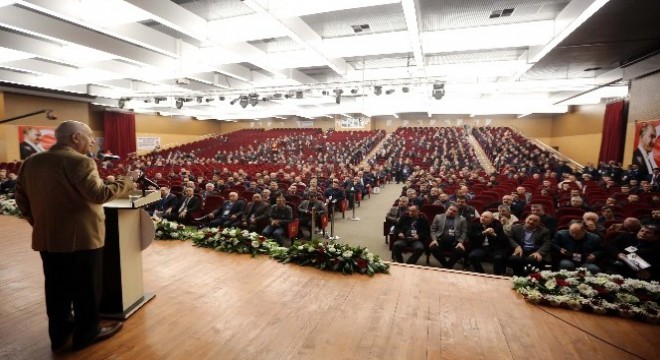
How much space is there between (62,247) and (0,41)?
926cm

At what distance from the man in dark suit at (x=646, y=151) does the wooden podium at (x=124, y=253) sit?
12.1 m

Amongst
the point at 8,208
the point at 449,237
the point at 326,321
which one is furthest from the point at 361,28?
the point at 8,208

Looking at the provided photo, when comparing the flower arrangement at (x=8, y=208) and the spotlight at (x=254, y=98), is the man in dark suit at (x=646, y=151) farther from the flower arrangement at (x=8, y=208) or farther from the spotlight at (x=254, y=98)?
the flower arrangement at (x=8, y=208)

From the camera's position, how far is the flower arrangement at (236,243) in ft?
13.6

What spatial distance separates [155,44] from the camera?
25.0 feet

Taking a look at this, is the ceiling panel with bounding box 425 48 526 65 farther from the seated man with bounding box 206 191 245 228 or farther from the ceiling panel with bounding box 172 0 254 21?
the seated man with bounding box 206 191 245 228

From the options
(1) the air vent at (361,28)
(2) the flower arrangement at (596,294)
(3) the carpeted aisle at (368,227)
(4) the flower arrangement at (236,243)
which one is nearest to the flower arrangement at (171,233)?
(4) the flower arrangement at (236,243)

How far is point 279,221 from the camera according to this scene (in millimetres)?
6109

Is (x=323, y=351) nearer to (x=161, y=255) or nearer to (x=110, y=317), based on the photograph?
(x=110, y=317)

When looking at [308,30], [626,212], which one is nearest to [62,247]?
[308,30]

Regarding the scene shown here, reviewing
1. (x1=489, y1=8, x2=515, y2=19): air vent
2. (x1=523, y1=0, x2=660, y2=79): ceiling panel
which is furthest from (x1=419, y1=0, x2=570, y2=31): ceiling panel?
(x1=523, y1=0, x2=660, y2=79): ceiling panel

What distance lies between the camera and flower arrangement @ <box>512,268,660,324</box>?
274cm

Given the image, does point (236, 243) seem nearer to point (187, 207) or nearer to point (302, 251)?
point (302, 251)

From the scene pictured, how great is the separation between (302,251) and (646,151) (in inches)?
433
